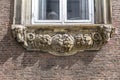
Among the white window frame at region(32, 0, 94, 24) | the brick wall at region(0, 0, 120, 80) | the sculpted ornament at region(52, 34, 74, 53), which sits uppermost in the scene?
the white window frame at region(32, 0, 94, 24)

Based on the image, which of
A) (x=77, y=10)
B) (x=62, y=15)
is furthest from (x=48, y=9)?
(x=77, y=10)

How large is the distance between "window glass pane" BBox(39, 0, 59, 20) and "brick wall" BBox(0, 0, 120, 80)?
3.15 feet

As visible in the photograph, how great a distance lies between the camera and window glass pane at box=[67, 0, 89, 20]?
26.2 ft

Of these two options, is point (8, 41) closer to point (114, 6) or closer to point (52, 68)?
point (52, 68)

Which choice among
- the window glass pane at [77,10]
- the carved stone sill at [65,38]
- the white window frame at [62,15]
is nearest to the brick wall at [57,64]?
the carved stone sill at [65,38]

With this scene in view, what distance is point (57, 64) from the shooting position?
7516 millimetres

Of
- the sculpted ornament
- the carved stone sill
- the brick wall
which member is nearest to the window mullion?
the carved stone sill

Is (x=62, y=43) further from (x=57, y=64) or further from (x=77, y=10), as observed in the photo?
(x=77, y=10)

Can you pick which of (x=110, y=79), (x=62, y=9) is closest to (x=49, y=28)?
(x=62, y=9)

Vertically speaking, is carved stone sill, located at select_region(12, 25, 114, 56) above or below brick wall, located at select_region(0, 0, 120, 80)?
above

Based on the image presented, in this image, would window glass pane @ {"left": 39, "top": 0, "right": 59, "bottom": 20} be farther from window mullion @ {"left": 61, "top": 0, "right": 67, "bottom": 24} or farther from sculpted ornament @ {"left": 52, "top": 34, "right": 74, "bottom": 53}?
sculpted ornament @ {"left": 52, "top": 34, "right": 74, "bottom": 53}

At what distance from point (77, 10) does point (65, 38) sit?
0.87 meters

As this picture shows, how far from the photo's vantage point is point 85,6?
26.4 ft

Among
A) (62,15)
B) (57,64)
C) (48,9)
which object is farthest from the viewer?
(48,9)
